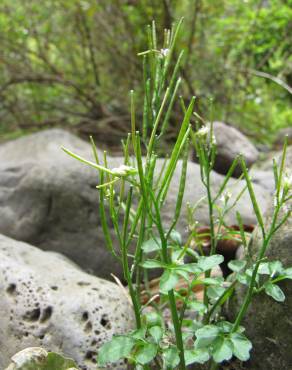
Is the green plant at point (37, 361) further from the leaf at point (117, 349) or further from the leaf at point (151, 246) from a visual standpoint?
the leaf at point (151, 246)

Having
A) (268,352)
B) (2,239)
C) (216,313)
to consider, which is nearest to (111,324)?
(216,313)

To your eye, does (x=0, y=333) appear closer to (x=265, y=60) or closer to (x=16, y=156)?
(x=16, y=156)

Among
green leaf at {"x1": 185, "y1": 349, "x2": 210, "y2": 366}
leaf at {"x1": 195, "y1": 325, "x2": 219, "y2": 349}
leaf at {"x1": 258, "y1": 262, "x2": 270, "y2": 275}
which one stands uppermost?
leaf at {"x1": 258, "y1": 262, "x2": 270, "y2": 275}

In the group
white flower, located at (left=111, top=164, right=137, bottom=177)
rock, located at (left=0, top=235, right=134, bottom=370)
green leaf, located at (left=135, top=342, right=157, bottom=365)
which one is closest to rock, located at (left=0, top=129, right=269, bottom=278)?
rock, located at (left=0, top=235, right=134, bottom=370)

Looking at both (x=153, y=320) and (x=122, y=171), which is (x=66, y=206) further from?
(x=122, y=171)

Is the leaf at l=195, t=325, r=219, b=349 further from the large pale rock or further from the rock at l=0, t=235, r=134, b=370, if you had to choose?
the large pale rock
